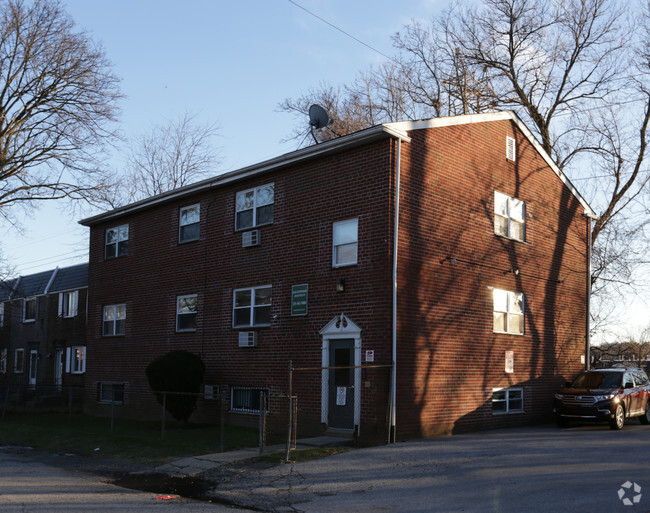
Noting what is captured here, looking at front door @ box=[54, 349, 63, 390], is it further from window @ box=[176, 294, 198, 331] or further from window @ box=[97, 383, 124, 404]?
window @ box=[176, 294, 198, 331]

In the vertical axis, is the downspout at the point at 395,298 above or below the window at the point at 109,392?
above

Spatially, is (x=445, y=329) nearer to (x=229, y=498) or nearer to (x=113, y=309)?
(x=229, y=498)

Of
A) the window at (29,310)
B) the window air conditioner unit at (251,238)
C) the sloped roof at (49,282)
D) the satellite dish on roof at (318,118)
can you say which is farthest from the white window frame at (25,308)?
the satellite dish on roof at (318,118)

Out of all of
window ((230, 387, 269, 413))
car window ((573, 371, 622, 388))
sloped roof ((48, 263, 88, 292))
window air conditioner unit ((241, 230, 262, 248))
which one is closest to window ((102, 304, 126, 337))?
window ((230, 387, 269, 413))

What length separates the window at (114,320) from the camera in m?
24.6

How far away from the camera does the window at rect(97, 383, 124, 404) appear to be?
947 inches

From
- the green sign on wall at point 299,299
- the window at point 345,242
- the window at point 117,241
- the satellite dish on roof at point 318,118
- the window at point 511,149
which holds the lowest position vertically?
the green sign on wall at point 299,299

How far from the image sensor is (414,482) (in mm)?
11461

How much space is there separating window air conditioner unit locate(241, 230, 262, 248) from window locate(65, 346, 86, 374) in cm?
1687

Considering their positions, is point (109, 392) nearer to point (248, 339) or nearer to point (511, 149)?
point (248, 339)

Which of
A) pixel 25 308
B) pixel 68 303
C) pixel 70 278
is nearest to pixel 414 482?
pixel 68 303

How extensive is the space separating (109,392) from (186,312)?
547 centimetres

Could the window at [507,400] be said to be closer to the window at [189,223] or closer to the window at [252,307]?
the window at [252,307]

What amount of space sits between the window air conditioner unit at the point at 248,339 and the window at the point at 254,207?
309 centimetres
